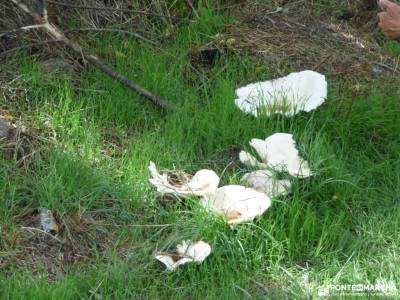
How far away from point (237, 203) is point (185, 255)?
382mm

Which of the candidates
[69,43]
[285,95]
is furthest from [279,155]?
[69,43]

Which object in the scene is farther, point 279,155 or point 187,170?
point 187,170

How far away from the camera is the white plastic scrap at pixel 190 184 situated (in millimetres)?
3402

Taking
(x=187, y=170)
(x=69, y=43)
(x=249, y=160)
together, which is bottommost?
(x=187, y=170)

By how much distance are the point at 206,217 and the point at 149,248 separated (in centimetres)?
29

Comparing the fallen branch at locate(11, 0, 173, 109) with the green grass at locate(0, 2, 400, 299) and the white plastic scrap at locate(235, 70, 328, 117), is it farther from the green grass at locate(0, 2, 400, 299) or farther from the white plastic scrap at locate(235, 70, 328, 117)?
the white plastic scrap at locate(235, 70, 328, 117)

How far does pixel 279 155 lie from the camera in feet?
12.0

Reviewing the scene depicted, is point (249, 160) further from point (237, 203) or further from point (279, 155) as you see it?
point (237, 203)

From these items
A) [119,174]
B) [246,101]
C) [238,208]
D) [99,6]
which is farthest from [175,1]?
[238,208]

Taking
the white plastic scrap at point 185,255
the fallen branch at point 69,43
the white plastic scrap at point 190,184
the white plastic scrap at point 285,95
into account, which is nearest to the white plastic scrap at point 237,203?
the white plastic scrap at point 190,184

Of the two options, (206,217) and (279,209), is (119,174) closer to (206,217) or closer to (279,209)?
(206,217)

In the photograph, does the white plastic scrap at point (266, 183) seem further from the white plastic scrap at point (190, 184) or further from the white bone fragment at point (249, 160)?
the white plastic scrap at point (190, 184)

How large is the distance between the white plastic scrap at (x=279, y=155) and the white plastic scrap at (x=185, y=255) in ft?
2.21

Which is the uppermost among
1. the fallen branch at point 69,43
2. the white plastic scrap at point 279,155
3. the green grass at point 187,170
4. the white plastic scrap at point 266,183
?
the fallen branch at point 69,43
